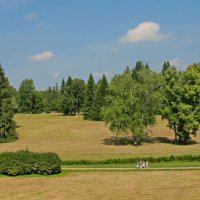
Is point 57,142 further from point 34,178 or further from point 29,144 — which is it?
point 34,178

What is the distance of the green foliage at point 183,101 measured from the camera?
258ft

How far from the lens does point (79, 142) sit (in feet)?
271

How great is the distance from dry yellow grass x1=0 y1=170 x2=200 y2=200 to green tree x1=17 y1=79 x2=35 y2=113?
114m

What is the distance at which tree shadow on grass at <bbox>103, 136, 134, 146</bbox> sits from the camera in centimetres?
8193

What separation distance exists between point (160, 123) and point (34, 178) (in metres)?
70.1

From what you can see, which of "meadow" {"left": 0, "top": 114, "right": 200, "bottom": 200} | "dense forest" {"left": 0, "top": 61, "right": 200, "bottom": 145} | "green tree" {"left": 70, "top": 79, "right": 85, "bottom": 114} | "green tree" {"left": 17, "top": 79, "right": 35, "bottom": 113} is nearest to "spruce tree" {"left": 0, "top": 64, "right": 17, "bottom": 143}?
"dense forest" {"left": 0, "top": 61, "right": 200, "bottom": 145}

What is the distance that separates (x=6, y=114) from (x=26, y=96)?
7250 cm

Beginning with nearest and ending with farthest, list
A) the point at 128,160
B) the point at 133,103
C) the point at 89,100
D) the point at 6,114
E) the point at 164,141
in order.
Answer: the point at 128,160 < the point at 133,103 < the point at 164,141 < the point at 6,114 < the point at 89,100

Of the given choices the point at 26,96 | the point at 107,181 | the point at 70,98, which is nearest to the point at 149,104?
the point at 107,181

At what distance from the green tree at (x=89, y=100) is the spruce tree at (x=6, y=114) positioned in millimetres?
34631

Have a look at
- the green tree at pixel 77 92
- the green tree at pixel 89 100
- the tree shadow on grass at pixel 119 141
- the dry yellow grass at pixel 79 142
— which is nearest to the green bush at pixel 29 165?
the dry yellow grass at pixel 79 142

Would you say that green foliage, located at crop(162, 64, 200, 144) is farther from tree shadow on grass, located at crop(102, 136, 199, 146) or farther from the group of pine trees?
the group of pine trees

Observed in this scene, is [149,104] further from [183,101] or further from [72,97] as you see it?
[72,97]

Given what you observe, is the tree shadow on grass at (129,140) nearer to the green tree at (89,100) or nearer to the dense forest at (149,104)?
the dense forest at (149,104)
